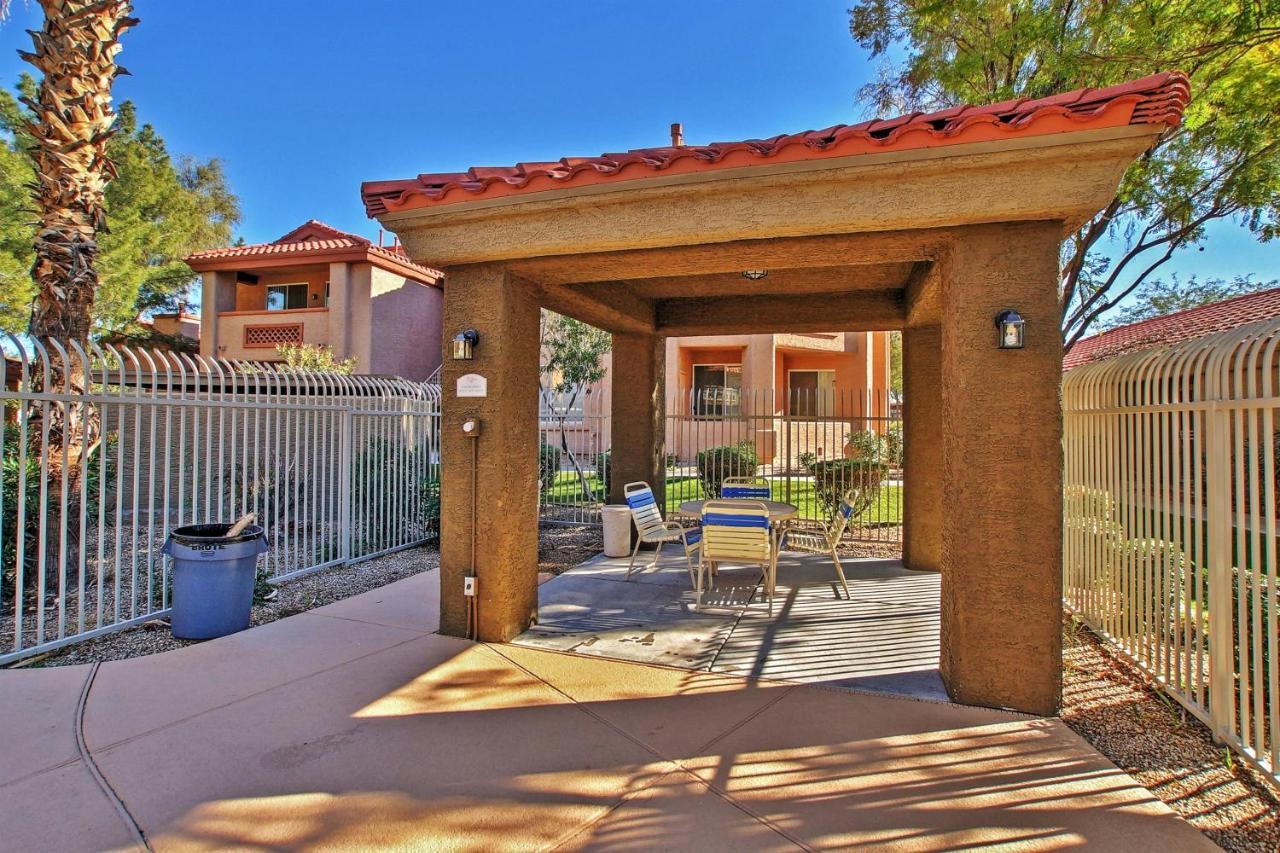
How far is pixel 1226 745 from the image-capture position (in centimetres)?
355

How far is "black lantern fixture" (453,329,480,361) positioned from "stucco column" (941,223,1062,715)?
147 inches

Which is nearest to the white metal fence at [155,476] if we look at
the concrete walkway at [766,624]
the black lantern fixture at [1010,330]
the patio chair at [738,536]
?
the concrete walkway at [766,624]

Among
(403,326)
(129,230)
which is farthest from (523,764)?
(129,230)

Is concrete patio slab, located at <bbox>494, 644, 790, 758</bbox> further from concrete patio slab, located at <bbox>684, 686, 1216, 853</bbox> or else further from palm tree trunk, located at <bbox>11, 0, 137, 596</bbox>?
palm tree trunk, located at <bbox>11, 0, 137, 596</bbox>

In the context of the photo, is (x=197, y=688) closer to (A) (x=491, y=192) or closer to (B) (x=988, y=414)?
(A) (x=491, y=192)

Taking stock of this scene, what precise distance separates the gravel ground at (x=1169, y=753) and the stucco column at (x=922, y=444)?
2801 millimetres

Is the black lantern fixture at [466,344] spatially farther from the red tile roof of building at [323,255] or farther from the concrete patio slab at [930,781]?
the red tile roof of building at [323,255]

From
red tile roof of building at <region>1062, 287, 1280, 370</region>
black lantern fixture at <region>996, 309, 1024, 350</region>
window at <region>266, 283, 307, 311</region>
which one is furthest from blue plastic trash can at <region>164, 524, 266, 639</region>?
window at <region>266, 283, 307, 311</region>

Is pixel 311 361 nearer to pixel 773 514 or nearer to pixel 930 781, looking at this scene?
pixel 773 514

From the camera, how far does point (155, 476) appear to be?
7188 millimetres

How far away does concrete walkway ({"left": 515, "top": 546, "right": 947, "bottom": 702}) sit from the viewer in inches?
188

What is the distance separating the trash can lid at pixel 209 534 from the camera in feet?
17.5

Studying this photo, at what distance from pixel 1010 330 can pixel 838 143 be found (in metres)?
1.64

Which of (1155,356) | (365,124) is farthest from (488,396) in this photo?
(365,124)
